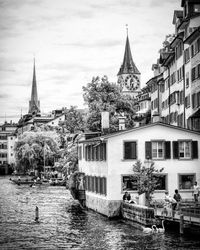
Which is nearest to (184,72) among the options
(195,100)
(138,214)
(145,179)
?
(195,100)

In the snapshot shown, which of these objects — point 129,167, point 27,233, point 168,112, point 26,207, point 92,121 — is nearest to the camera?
point 27,233

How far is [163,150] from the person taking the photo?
58406 millimetres

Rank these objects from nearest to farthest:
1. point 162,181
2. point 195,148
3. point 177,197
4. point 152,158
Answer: point 177,197, point 162,181, point 152,158, point 195,148

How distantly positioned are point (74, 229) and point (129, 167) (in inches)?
330

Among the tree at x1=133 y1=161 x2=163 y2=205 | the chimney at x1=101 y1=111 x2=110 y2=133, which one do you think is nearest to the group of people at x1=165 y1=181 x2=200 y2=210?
the tree at x1=133 y1=161 x2=163 y2=205

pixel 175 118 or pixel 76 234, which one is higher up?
pixel 175 118

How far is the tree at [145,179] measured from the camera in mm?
55969

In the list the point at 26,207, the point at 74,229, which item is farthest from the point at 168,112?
the point at 74,229

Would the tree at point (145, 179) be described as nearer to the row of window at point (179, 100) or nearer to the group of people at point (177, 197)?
the group of people at point (177, 197)

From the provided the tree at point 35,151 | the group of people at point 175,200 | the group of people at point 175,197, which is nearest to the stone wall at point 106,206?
the group of people at point 175,197

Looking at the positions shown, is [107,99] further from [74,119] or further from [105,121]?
[105,121]

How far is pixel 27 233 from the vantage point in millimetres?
51188

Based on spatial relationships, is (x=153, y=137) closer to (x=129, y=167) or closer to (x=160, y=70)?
(x=129, y=167)

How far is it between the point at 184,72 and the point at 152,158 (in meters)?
19.9
